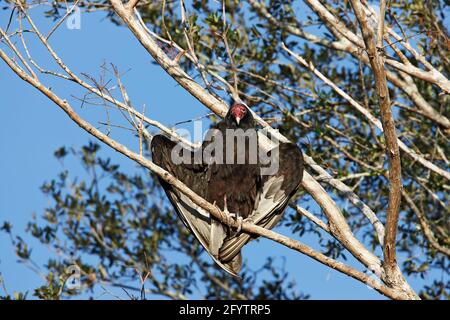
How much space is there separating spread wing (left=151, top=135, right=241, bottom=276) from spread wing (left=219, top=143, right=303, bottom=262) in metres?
0.12

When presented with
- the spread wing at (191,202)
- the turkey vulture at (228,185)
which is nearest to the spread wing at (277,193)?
the turkey vulture at (228,185)

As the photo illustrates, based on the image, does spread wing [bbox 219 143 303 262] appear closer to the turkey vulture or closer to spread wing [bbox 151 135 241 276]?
the turkey vulture

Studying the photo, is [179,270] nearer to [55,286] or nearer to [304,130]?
[55,286]

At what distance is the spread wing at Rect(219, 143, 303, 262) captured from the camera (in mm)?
5730

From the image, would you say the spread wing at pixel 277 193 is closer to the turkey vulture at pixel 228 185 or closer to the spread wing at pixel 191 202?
the turkey vulture at pixel 228 185

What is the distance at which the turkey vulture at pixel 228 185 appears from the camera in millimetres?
5871

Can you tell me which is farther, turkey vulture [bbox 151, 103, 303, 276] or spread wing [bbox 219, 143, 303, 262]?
turkey vulture [bbox 151, 103, 303, 276]

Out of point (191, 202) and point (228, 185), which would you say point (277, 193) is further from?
point (191, 202)

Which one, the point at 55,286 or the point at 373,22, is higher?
the point at 373,22

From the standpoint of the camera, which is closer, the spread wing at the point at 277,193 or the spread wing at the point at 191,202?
the spread wing at the point at 277,193

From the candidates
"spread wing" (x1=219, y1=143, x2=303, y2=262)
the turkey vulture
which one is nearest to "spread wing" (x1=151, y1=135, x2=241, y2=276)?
the turkey vulture
